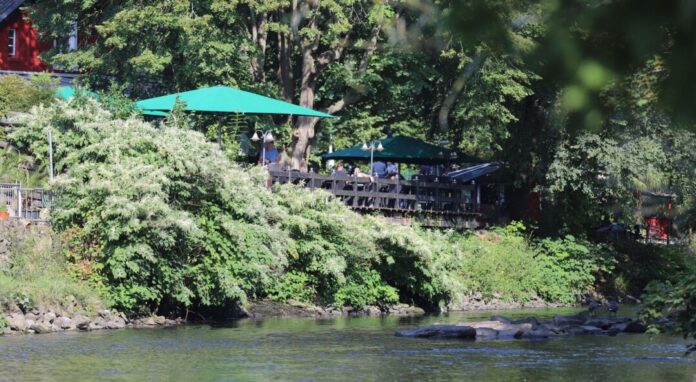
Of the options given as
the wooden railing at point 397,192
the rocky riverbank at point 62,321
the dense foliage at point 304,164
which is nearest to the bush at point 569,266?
the dense foliage at point 304,164

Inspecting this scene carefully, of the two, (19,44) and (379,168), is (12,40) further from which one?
(379,168)

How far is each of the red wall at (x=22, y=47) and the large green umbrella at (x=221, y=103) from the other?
16.4m

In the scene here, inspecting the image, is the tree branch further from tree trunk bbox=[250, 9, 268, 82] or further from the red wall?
the red wall

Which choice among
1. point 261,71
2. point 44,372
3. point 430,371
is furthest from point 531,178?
point 44,372

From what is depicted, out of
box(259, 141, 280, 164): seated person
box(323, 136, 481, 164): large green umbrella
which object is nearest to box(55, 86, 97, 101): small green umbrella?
box(259, 141, 280, 164): seated person

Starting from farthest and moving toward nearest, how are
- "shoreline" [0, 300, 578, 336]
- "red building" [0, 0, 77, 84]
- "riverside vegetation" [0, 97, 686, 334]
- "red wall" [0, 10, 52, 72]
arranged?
"red wall" [0, 10, 52, 72]
"red building" [0, 0, 77, 84]
"riverside vegetation" [0, 97, 686, 334]
"shoreline" [0, 300, 578, 336]

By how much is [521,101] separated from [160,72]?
12.1m

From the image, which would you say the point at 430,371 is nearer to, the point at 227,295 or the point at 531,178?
the point at 227,295

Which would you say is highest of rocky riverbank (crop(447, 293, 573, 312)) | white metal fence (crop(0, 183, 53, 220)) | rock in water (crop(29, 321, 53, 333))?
white metal fence (crop(0, 183, 53, 220))

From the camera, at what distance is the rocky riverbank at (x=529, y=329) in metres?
25.1

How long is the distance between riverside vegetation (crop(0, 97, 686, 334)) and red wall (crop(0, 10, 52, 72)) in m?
17.2

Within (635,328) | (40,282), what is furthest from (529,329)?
(40,282)

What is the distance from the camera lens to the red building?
151 feet

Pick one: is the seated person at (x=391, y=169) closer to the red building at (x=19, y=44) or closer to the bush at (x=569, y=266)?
the bush at (x=569, y=266)
